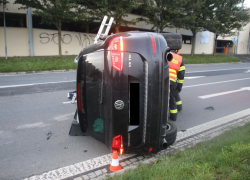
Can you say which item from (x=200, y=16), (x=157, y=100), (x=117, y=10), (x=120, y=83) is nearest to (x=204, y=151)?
(x=157, y=100)

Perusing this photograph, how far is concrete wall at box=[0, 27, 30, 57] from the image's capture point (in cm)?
1812

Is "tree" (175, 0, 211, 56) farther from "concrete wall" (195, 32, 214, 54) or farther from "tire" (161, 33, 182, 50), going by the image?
"tire" (161, 33, 182, 50)

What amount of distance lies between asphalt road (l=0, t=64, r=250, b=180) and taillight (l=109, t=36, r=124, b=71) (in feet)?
5.21

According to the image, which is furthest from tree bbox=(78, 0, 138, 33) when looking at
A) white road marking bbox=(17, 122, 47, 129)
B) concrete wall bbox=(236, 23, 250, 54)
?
concrete wall bbox=(236, 23, 250, 54)

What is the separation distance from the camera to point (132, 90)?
9.20 ft

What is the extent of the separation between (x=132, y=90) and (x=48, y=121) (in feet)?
9.06

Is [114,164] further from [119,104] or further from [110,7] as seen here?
[110,7]

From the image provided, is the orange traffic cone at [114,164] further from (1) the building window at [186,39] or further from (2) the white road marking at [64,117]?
(1) the building window at [186,39]

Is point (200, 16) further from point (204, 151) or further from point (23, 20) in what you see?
point (204, 151)

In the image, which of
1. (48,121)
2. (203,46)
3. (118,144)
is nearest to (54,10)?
(48,121)

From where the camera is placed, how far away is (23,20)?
1906 cm

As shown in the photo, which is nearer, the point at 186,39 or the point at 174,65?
the point at 174,65

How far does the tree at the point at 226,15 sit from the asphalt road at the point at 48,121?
1944 cm

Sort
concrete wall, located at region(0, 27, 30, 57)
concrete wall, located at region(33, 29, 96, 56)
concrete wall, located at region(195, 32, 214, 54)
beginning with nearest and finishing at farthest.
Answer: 1. concrete wall, located at region(0, 27, 30, 57)
2. concrete wall, located at region(33, 29, 96, 56)
3. concrete wall, located at region(195, 32, 214, 54)
